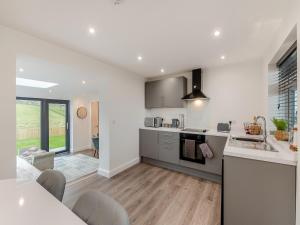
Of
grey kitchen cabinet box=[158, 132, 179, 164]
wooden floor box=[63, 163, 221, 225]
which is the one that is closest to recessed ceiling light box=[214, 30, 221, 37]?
grey kitchen cabinet box=[158, 132, 179, 164]

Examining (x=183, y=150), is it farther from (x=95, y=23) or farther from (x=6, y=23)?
(x=6, y=23)

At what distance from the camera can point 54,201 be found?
3.18 feet

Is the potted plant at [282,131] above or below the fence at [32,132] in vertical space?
above

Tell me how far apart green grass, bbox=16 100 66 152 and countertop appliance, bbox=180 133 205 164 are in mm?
4515

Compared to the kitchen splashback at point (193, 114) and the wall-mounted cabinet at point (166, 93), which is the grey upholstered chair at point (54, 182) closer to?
the wall-mounted cabinet at point (166, 93)

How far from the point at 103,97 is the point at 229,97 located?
2847 millimetres

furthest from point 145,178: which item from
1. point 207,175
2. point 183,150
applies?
point 207,175

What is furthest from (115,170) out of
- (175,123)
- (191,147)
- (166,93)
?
(166,93)

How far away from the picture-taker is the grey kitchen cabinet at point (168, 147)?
132 inches

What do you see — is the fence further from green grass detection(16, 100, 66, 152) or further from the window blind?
the window blind

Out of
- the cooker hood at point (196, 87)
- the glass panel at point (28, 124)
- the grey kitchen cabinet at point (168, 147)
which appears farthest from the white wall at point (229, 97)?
the glass panel at point (28, 124)

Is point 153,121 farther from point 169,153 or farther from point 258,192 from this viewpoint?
point 258,192

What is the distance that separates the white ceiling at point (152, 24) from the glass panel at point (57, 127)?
12.1ft

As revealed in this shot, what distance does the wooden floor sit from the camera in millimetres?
1904
